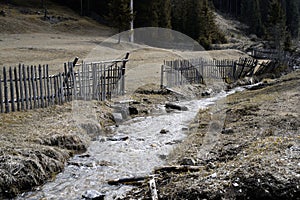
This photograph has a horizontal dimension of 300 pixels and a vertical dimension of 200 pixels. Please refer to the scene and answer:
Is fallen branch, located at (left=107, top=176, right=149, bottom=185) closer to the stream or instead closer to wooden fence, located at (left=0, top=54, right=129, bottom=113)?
the stream

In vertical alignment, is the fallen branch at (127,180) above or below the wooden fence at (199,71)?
below

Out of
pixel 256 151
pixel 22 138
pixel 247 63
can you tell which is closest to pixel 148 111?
pixel 22 138

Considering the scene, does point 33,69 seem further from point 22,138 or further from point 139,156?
point 139,156

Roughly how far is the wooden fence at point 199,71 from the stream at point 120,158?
15.8 feet

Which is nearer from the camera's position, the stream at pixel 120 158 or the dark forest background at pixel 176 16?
the stream at pixel 120 158

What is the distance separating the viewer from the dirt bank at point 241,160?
6.30 meters

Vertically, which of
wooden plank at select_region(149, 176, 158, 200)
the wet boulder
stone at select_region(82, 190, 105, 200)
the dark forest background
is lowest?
stone at select_region(82, 190, 105, 200)

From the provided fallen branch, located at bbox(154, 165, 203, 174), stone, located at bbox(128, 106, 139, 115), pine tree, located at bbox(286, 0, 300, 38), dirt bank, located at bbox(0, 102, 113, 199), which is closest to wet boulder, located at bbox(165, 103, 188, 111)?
stone, located at bbox(128, 106, 139, 115)

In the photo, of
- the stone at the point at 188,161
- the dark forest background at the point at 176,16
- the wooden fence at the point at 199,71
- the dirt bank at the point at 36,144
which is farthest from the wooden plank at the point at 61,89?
the dark forest background at the point at 176,16

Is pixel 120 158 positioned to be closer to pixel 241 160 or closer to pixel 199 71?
pixel 241 160

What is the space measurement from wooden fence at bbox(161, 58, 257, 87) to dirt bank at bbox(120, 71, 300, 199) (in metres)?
6.63

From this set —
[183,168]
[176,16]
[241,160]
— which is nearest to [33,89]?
[183,168]

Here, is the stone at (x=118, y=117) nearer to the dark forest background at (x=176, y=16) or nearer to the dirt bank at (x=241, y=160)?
the dirt bank at (x=241, y=160)

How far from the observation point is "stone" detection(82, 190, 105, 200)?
24.0 feet
